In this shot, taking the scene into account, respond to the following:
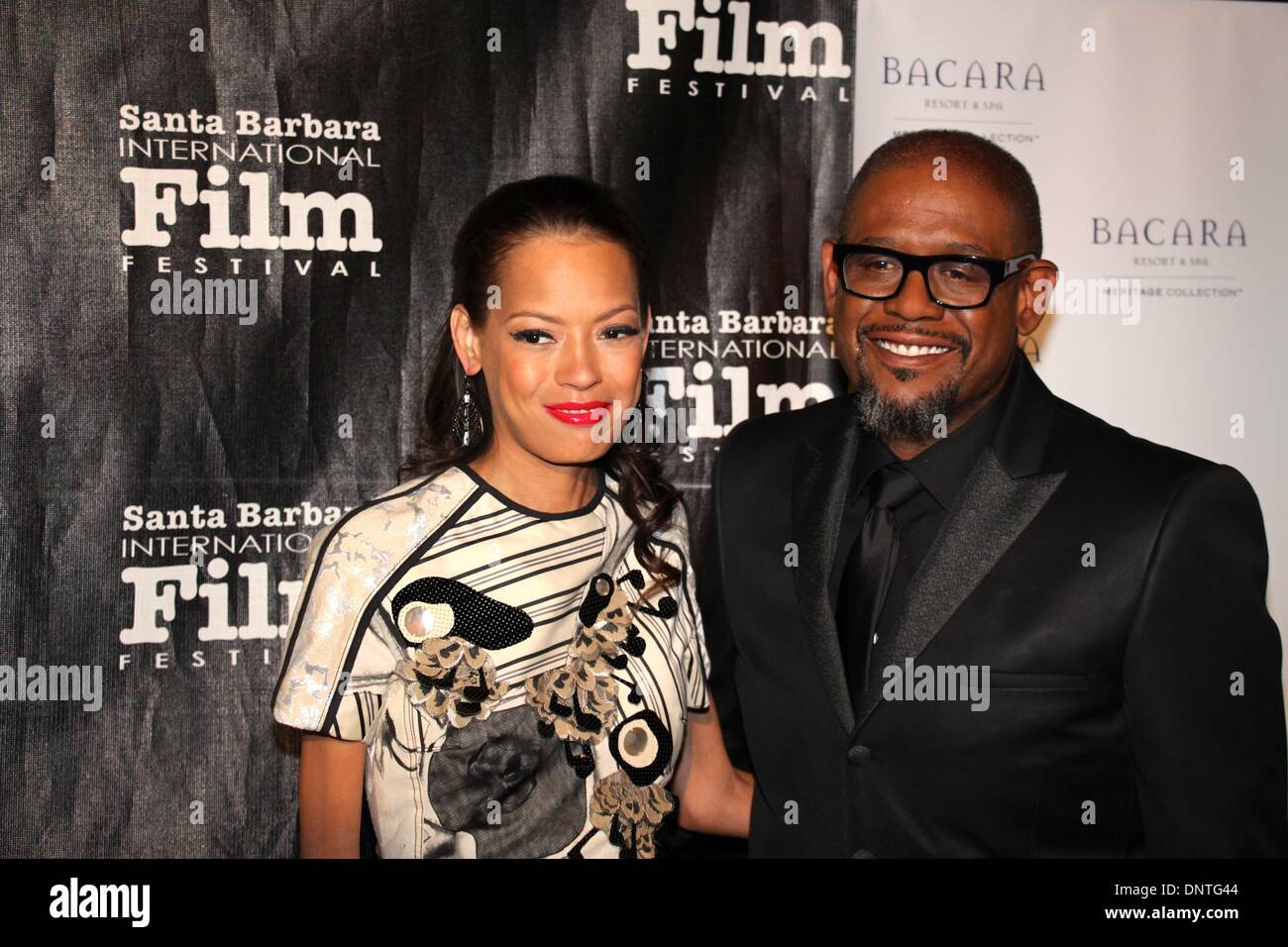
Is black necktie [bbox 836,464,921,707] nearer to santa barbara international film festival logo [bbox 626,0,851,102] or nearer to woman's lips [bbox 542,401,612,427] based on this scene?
woman's lips [bbox 542,401,612,427]

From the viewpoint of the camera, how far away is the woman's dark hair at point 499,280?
6.29 ft

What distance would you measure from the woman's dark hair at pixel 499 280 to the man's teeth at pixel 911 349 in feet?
1.56

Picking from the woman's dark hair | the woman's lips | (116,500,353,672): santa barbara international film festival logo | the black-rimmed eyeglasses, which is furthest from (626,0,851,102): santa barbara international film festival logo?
Answer: (116,500,353,672): santa barbara international film festival logo

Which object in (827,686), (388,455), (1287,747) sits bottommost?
(1287,747)

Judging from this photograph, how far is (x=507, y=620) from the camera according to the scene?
1901 mm

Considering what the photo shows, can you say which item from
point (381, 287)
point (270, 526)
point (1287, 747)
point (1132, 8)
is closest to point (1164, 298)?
point (1132, 8)

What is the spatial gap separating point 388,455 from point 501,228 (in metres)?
0.96

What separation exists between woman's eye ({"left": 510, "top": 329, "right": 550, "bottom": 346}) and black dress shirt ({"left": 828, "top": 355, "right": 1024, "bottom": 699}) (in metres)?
0.71

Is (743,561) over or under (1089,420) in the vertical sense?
under

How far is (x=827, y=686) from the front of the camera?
6.39 feet

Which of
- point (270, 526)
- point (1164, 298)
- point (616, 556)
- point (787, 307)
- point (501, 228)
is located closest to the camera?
point (501, 228)

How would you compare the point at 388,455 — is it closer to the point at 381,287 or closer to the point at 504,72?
the point at 381,287

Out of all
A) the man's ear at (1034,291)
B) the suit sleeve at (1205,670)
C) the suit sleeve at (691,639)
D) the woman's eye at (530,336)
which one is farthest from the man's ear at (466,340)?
the suit sleeve at (1205,670)

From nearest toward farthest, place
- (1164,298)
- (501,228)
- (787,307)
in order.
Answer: (501,228) < (787,307) < (1164,298)
